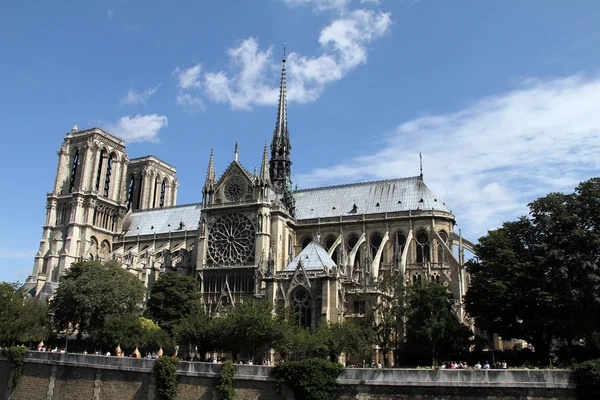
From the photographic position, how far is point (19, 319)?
4972 centimetres

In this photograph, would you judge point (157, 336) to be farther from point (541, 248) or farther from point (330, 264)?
point (541, 248)

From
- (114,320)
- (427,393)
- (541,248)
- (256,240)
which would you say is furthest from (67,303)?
(541,248)

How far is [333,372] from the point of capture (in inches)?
1218

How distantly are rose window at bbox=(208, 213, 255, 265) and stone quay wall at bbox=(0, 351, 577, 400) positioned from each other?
27.6m

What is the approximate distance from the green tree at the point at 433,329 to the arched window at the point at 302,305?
863 centimetres

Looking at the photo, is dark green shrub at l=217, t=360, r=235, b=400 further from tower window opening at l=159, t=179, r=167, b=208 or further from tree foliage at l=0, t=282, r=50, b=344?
tower window opening at l=159, t=179, r=167, b=208

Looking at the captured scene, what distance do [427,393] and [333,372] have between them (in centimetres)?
503

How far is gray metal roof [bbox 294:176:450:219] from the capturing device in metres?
68.4

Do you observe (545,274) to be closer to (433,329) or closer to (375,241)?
(433,329)

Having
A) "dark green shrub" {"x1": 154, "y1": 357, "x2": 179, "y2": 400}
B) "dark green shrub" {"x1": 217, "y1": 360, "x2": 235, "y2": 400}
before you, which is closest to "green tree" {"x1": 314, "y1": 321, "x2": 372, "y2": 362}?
"dark green shrub" {"x1": 217, "y1": 360, "x2": 235, "y2": 400}

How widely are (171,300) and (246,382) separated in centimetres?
2807

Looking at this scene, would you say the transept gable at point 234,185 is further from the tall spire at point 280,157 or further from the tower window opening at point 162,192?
the tower window opening at point 162,192

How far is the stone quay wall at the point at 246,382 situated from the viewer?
27234 mm

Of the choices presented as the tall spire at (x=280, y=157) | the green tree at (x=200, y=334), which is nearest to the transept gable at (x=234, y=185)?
the tall spire at (x=280, y=157)
